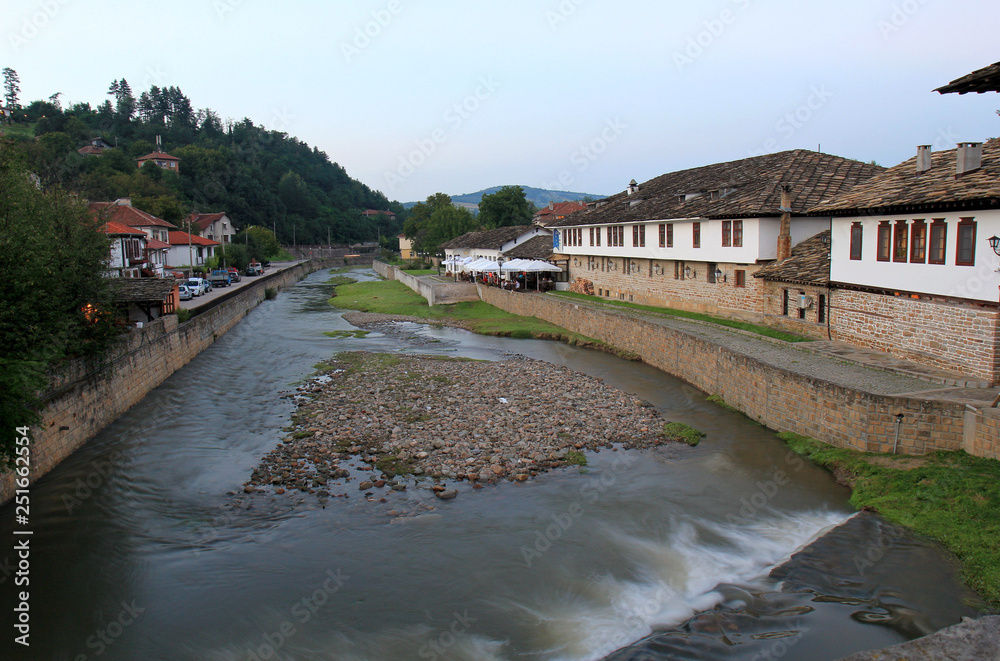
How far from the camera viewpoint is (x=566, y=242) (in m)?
46.4

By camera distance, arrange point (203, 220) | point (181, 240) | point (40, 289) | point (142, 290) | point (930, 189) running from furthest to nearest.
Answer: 1. point (203, 220)
2. point (181, 240)
3. point (142, 290)
4. point (930, 189)
5. point (40, 289)

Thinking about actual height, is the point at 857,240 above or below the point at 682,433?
above

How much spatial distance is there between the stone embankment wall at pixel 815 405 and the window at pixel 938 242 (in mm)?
4451

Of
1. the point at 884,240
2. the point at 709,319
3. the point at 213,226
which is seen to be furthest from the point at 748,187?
the point at 213,226

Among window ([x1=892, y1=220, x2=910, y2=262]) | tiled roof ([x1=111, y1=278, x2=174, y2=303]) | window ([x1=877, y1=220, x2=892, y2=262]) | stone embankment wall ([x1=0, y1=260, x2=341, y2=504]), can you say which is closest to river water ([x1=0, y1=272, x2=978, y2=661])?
stone embankment wall ([x1=0, y1=260, x2=341, y2=504])

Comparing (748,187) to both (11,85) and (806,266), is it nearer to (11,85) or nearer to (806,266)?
(806,266)

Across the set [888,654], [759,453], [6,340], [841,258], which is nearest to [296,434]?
[6,340]

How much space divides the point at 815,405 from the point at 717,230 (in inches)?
575

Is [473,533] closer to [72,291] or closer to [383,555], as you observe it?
[383,555]

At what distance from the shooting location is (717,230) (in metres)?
28.4

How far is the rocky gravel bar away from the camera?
14.7m

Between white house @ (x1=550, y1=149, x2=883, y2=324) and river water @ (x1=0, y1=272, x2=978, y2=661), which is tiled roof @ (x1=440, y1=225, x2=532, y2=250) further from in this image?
river water @ (x1=0, y1=272, x2=978, y2=661)

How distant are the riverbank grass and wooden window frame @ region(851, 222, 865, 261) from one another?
1193 cm

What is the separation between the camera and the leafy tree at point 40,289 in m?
11.8
